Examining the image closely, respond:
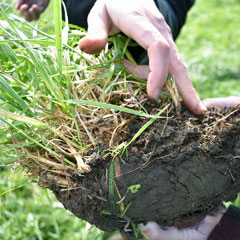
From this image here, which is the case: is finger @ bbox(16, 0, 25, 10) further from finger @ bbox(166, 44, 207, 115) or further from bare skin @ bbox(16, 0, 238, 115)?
finger @ bbox(166, 44, 207, 115)

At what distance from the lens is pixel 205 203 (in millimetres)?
952

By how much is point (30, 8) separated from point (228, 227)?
53.7 inches

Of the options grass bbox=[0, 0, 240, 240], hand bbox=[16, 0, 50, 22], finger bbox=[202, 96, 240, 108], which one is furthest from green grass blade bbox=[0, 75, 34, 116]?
hand bbox=[16, 0, 50, 22]

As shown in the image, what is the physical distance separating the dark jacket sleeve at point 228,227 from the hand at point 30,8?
1.27 metres

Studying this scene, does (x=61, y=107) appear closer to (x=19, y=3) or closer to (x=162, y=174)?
(x=162, y=174)

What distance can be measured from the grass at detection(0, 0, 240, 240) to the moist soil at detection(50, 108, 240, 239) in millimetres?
130

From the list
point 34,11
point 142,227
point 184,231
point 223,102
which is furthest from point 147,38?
point 34,11

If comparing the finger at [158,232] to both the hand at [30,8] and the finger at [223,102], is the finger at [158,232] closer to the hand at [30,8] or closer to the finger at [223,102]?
the finger at [223,102]

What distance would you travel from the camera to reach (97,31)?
1.01 metres

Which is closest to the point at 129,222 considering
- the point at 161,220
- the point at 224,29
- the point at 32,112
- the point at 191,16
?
the point at 161,220

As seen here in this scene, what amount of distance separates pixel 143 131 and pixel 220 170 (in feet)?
0.72

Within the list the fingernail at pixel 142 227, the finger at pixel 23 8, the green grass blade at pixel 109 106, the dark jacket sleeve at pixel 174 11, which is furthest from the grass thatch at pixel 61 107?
the finger at pixel 23 8

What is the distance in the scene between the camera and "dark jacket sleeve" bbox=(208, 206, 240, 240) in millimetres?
1332

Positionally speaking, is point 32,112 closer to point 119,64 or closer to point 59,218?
Answer: point 119,64
